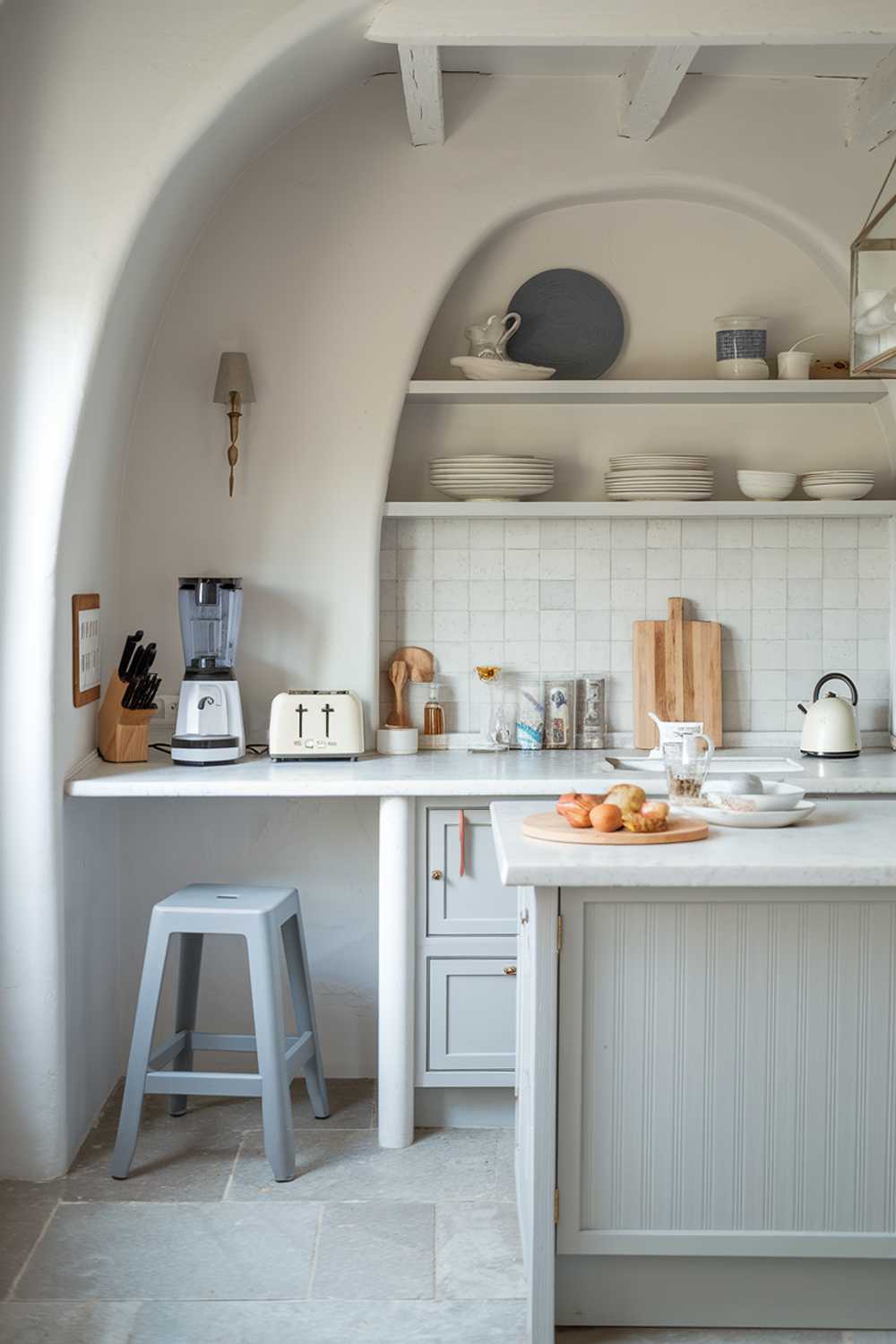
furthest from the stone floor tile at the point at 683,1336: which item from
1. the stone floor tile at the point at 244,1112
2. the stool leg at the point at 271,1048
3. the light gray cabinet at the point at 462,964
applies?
the stone floor tile at the point at 244,1112

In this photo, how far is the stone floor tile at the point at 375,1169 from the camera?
3270 mm

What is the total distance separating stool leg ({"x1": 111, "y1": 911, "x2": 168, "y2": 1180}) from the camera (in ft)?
10.9

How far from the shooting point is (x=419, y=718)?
4184 mm

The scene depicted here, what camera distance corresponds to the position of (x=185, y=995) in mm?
3762

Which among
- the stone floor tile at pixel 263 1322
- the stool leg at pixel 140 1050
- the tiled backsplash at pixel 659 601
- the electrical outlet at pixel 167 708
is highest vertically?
the tiled backsplash at pixel 659 601

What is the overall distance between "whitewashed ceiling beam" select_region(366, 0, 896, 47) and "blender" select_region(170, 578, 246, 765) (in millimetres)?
1575

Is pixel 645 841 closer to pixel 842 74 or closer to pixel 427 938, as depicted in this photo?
pixel 427 938

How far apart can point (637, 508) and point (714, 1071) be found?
1837mm

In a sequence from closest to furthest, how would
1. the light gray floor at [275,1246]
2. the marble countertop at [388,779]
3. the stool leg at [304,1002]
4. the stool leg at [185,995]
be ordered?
the light gray floor at [275,1246] → the marble countertop at [388,779] → the stool leg at [304,1002] → the stool leg at [185,995]

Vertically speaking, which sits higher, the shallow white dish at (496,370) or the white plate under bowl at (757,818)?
the shallow white dish at (496,370)

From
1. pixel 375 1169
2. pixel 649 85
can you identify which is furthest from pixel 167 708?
pixel 649 85

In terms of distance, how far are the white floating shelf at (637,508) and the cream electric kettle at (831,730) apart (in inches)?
21.5

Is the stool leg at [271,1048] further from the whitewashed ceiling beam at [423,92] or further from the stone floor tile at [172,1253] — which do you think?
the whitewashed ceiling beam at [423,92]

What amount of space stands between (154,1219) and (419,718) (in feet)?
5.31
